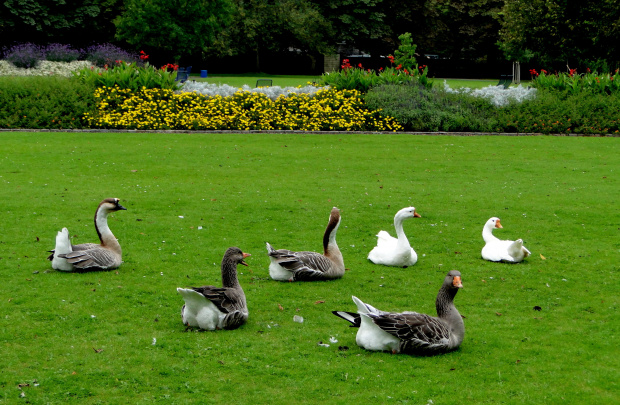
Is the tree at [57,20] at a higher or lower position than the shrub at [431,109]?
higher

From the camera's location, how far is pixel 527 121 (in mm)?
24812

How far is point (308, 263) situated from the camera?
8.86m

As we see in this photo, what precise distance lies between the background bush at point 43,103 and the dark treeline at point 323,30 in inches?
821

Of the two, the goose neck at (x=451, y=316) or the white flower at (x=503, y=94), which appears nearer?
the goose neck at (x=451, y=316)

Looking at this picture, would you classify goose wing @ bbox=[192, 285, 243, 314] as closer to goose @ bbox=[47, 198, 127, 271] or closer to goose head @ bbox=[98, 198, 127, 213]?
goose @ bbox=[47, 198, 127, 271]

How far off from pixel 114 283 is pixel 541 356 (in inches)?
203

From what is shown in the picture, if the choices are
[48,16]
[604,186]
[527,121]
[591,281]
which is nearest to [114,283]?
[591,281]

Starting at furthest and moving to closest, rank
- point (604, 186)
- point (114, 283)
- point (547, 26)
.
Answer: point (547, 26) → point (604, 186) → point (114, 283)

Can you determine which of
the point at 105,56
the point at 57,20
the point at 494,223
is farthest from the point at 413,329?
the point at 57,20

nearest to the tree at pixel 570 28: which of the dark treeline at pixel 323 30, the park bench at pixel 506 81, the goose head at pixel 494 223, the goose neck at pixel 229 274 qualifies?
the dark treeline at pixel 323 30

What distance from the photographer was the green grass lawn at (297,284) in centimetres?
612

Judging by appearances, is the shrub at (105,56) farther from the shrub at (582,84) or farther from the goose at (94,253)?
the goose at (94,253)

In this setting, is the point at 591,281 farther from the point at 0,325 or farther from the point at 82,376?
the point at 0,325

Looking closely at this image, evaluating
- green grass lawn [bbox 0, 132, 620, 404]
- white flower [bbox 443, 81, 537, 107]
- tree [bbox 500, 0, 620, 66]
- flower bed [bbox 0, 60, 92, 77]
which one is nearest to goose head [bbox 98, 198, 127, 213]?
green grass lawn [bbox 0, 132, 620, 404]
